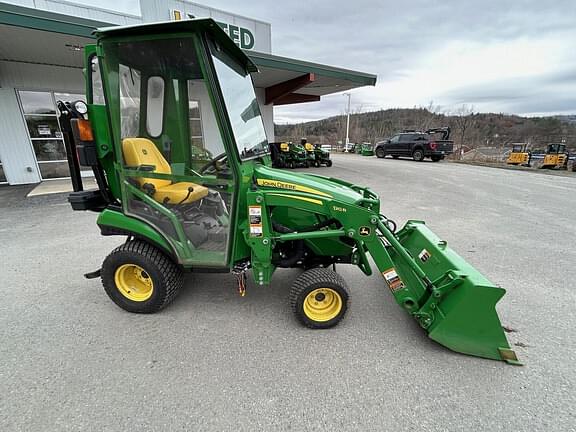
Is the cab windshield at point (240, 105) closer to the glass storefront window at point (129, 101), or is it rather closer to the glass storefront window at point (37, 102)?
the glass storefront window at point (129, 101)

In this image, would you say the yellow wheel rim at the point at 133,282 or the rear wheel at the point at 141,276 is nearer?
the rear wheel at the point at 141,276

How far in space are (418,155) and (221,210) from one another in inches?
694

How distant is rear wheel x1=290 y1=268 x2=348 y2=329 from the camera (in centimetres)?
228

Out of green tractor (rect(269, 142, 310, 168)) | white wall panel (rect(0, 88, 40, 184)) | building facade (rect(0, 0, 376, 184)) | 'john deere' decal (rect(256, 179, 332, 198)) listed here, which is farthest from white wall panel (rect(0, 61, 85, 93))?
'john deere' decal (rect(256, 179, 332, 198))

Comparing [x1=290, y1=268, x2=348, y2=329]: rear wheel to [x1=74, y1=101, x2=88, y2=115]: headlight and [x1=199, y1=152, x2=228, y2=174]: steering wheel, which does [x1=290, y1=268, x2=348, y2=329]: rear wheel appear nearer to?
[x1=199, y1=152, x2=228, y2=174]: steering wheel

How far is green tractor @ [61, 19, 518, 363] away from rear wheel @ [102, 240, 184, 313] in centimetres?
1

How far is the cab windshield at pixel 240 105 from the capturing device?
A: 2.16 metres

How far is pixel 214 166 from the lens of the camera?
8.35ft

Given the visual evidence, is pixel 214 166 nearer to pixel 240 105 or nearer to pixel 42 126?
pixel 240 105

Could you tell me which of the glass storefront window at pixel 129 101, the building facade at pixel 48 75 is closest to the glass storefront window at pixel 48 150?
the building facade at pixel 48 75

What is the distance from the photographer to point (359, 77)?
10477mm

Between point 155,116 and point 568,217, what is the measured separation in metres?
7.99

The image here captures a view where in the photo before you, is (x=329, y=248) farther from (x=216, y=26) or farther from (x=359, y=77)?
(x=359, y=77)

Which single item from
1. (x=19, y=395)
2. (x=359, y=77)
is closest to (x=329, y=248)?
(x=19, y=395)
